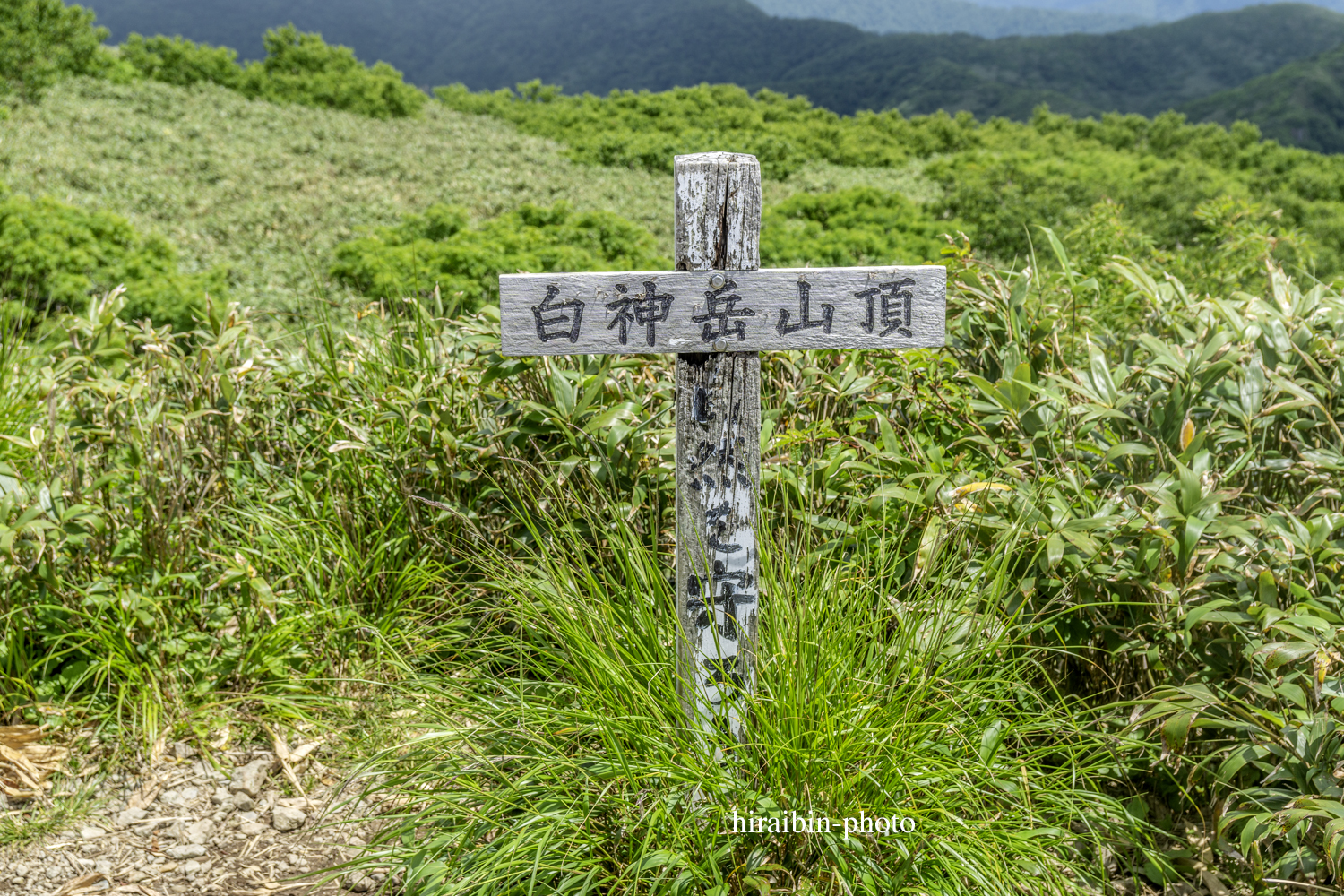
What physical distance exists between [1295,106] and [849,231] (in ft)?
141

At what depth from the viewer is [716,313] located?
1685 millimetres

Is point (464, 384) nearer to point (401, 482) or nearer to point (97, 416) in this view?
point (401, 482)

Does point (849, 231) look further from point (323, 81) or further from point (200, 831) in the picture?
point (323, 81)

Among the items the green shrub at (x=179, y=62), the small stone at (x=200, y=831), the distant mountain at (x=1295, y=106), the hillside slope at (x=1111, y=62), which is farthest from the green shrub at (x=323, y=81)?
the hillside slope at (x=1111, y=62)

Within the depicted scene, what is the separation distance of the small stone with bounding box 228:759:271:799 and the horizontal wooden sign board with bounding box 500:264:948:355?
1416 millimetres

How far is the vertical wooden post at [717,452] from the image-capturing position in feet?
5.57

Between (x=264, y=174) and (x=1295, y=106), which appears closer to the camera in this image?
(x=264, y=174)

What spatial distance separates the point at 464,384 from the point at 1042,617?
1731 millimetres

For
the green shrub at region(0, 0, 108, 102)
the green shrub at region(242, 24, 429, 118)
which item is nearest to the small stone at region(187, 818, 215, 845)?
the green shrub at region(0, 0, 108, 102)

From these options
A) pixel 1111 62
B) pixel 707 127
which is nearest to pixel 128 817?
pixel 707 127

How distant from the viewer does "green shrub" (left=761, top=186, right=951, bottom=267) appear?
9.59 meters

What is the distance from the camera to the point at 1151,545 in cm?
188

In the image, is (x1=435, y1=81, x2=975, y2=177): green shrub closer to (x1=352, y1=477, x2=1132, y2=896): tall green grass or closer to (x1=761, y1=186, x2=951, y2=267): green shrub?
(x1=761, y1=186, x2=951, y2=267): green shrub

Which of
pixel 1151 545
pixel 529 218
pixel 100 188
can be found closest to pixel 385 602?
pixel 1151 545
